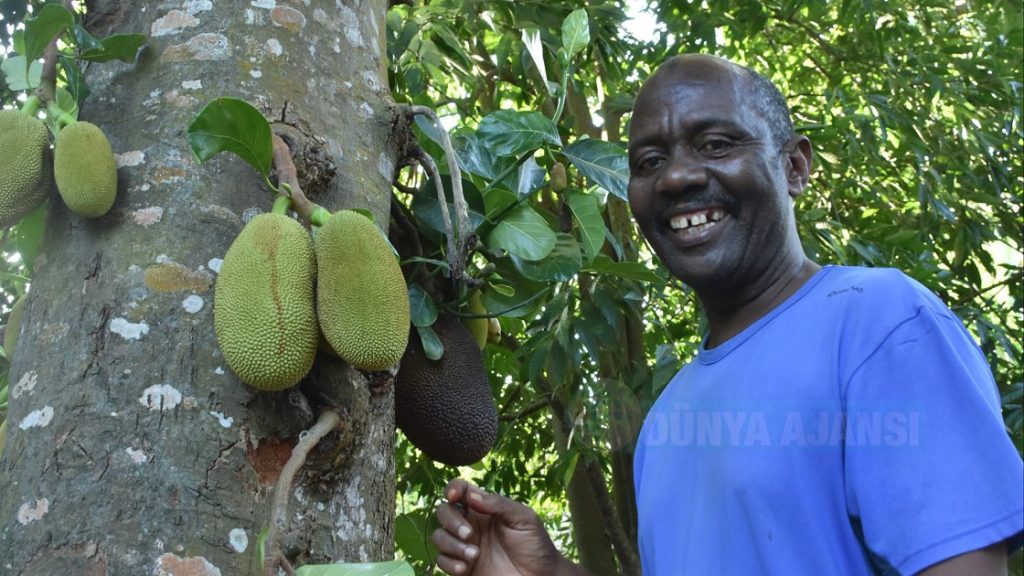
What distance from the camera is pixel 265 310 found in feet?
3.13

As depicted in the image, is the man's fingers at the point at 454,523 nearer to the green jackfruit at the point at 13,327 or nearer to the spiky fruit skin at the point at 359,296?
the spiky fruit skin at the point at 359,296

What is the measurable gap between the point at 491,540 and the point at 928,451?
617 mm

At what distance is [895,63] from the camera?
3018 mm

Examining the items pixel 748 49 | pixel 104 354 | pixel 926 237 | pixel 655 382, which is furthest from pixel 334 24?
pixel 748 49

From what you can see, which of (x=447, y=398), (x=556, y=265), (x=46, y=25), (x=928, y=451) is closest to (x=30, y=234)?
(x=46, y=25)

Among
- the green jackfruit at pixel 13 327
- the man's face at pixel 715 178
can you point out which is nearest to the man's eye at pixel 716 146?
the man's face at pixel 715 178

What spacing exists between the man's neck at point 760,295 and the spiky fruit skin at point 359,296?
400 mm

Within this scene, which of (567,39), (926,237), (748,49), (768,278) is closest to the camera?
(768,278)

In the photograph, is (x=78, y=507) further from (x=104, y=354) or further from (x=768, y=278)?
(x=768, y=278)

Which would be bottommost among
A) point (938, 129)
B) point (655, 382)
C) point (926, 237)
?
point (655, 382)

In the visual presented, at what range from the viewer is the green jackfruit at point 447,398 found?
151cm

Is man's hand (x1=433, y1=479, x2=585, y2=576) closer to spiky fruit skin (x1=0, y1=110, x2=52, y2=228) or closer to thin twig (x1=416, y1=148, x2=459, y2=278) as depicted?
thin twig (x1=416, y1=148, x2=459, y2=278)

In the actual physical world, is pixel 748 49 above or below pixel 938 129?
below

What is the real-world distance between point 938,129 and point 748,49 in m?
0.86
